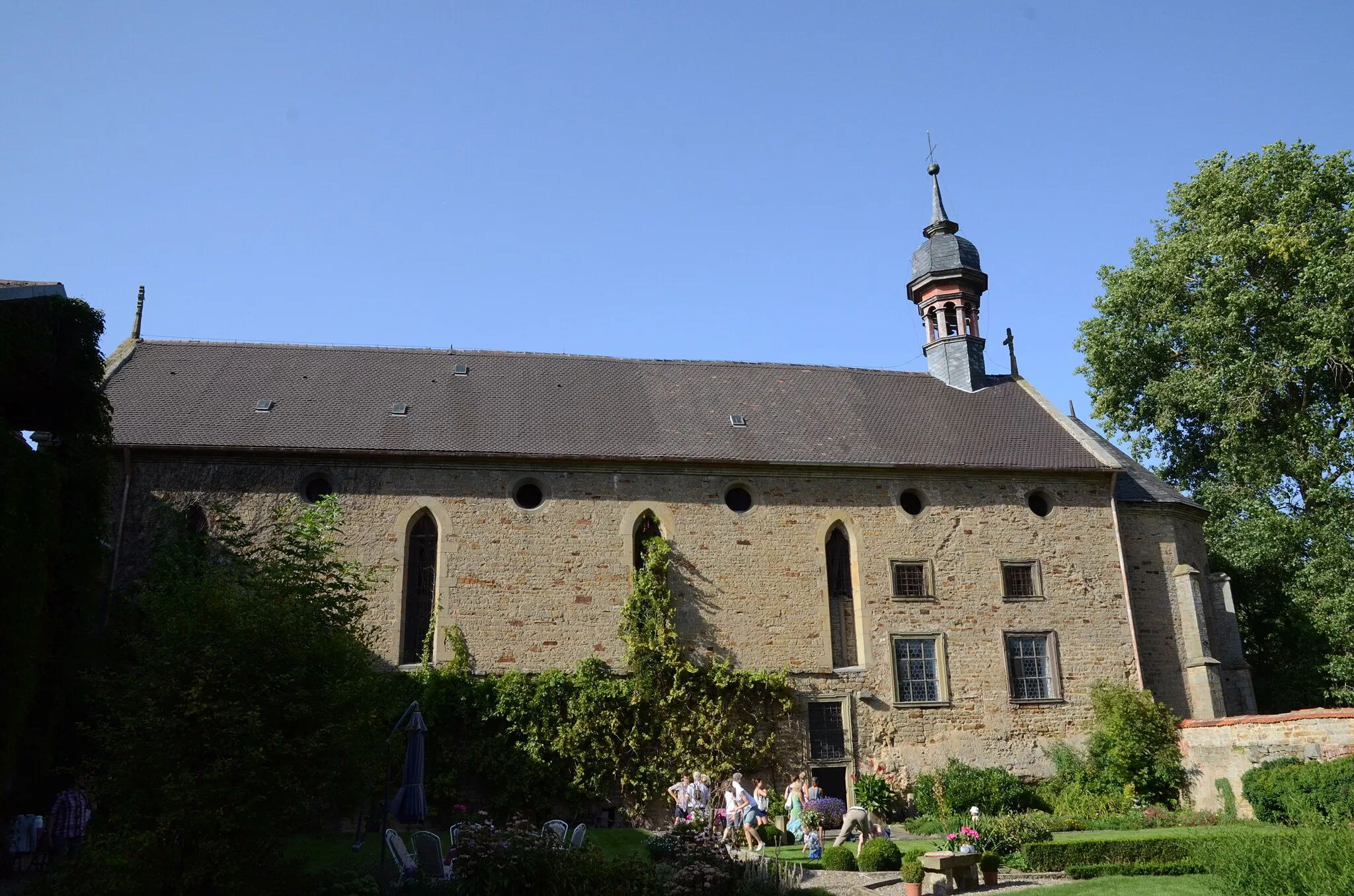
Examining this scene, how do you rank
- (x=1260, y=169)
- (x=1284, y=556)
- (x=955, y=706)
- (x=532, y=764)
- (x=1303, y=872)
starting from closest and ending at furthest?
(x=1303, y=872)
(x=532, y=764)
(x=955, y=706)
(x=1284, y=556)
(x=1260, y=169)

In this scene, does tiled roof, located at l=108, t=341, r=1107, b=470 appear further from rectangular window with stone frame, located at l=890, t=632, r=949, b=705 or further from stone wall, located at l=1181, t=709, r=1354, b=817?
stone wall, located at l=1181, t=709, r=1354, b=817

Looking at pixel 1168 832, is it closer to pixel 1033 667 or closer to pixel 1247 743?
pixel 1247 743

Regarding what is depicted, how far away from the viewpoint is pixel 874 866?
519 inches

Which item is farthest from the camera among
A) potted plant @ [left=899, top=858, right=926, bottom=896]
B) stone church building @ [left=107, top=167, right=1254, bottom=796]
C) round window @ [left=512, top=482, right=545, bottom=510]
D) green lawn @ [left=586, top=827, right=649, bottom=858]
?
round window @ [left=512, top=482, right=545, bottom=510]

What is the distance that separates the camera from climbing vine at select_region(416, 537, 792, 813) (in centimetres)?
1852

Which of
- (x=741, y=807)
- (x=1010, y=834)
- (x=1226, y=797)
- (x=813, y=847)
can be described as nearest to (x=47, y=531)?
(x=741, y=807)

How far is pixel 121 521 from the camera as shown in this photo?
19531 mm

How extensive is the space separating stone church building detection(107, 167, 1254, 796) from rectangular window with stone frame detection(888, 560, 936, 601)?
0.15 feet

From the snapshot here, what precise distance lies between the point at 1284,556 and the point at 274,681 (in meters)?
23.6

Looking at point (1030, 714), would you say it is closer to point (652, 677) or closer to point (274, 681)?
point (652, 677)

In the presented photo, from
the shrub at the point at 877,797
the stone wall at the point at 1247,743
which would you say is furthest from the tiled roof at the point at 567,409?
the shrub at the point at 877,797

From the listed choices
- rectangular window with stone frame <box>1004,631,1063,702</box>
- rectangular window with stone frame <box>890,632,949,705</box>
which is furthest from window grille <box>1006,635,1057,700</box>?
rectangular window with stone frame <box>890,632,949,705</box>

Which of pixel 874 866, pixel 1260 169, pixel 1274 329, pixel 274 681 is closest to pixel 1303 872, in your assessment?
pixel 874 866

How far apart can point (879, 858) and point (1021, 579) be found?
393 inches
